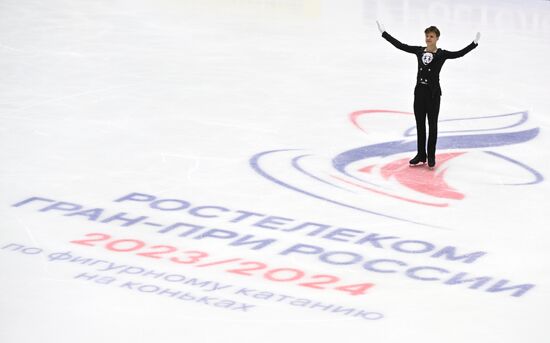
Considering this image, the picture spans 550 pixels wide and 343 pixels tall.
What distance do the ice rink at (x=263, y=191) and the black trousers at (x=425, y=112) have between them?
22 centimetres

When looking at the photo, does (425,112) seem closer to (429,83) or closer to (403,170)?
(429,83)

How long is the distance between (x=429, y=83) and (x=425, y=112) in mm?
283

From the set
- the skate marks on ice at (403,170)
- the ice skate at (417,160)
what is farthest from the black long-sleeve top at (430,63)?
the skate marks on ice at (403,170)

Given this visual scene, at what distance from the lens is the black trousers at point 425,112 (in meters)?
10.0

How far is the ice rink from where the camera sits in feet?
23.0

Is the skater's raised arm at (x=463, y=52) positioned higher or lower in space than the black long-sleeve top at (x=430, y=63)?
higher

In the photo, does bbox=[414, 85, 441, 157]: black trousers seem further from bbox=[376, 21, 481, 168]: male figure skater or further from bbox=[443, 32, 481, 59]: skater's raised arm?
bbox=[443, 32, 481, 59]: skater's raised arm

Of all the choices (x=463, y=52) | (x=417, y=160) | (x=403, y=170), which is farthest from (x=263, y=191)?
(x=463, y=52)

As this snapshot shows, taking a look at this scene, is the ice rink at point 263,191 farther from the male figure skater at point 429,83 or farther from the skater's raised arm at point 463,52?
the skater's raised arm at point 463,52

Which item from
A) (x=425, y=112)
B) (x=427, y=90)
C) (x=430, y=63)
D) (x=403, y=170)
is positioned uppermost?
(x=430, y=63)

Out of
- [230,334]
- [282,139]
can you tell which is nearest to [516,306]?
[230,334]

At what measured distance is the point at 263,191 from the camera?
9414 mm

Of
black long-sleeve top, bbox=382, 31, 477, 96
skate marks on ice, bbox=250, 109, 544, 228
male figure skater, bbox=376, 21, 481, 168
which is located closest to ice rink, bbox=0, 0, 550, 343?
skate marks on ice, bbox=250, 109, 544, 228

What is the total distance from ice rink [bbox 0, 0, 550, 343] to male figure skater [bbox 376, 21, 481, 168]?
213mm
